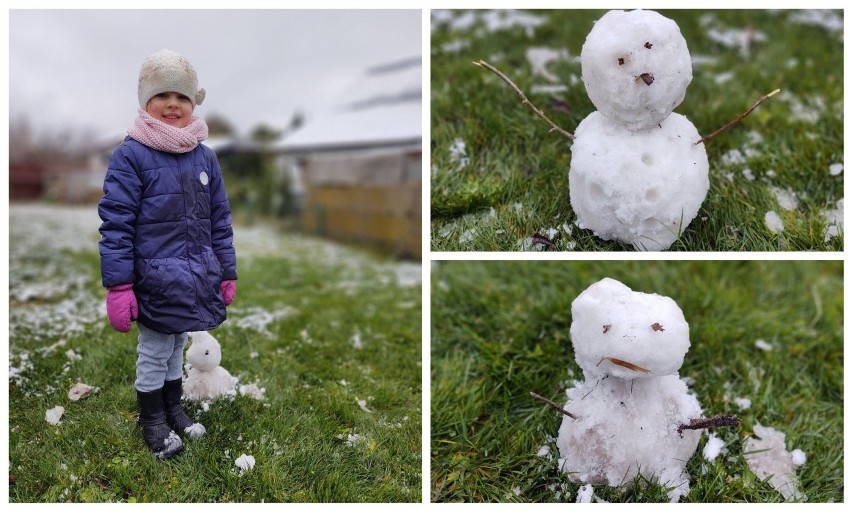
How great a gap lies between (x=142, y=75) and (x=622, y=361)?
1350 millimetres

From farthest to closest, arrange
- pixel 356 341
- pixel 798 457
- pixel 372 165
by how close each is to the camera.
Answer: pixel 372 165
pixel 356 341
pixel 798 457

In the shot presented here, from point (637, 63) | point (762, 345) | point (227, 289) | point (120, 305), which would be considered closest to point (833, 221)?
point (762, 345)

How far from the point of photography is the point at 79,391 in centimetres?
171

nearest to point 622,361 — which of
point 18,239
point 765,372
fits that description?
point 765,372

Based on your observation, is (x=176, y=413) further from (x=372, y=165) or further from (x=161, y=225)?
(x=372, y=165)

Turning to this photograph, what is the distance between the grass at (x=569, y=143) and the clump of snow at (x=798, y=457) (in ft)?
1.95

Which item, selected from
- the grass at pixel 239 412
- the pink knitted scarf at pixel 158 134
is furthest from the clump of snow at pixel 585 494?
the pink knitted scarf at pixel 158 134

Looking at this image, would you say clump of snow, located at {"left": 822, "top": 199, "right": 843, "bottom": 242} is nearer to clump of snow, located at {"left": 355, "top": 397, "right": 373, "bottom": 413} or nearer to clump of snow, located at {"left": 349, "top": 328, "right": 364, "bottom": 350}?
clump of snow, located at {"left": 355, "top": 397, "right": 373, "bottom": 413}

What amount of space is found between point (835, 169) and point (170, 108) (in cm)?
206

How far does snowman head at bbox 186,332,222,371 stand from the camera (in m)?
1.72

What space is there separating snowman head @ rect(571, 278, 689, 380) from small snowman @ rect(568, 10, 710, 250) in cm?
20

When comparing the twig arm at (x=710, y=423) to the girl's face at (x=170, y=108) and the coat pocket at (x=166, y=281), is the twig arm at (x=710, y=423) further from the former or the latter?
the girl's face at (x=170, y=108)

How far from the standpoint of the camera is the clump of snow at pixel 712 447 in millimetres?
1658

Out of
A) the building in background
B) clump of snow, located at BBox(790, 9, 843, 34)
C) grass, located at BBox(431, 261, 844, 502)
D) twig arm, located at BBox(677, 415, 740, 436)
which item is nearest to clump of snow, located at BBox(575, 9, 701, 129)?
twig arm, located at BBox(677, 415, 740, 436)
